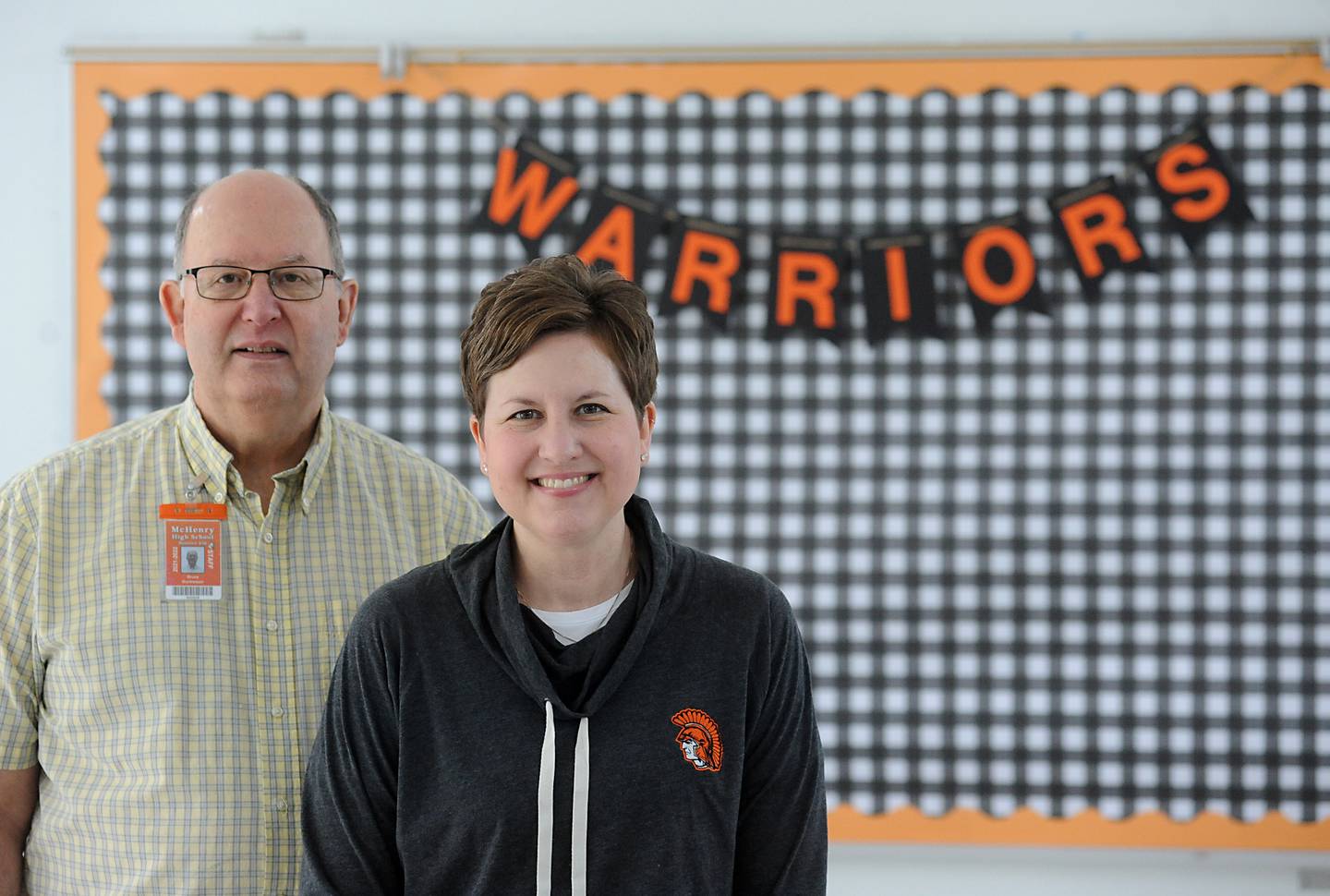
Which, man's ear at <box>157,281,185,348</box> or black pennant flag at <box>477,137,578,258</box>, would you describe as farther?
black pennant flag at <box>477,137,578,258</box>

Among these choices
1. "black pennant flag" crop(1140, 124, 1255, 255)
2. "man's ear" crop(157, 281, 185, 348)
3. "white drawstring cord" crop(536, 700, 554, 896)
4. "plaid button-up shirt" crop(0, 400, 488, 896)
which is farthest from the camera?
"black pennant flag" crop(1140, 124, 1255, 255)

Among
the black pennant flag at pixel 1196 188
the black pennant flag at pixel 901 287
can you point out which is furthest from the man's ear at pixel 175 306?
the black pennant flag at pixel 1196 188

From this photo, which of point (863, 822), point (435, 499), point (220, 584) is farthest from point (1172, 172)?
point (220, 584)

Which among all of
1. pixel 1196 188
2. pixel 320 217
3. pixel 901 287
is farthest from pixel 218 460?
pixel 1196 188

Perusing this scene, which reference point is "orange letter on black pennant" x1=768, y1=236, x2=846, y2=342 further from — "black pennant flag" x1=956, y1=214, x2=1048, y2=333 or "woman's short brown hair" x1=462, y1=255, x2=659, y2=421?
"woman's short brown hair" x1=462, y1=255, x2=659, y2=421

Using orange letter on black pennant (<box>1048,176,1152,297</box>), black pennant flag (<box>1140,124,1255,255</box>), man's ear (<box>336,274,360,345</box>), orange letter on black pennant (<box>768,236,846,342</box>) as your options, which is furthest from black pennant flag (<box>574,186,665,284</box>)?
black pennant flag (<box>1140,124,1255,255</box>)

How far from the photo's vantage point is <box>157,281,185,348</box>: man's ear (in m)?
1.62

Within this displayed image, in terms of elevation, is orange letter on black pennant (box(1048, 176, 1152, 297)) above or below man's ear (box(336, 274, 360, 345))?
above

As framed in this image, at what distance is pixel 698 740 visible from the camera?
1.31m

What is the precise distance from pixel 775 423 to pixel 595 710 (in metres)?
1.55

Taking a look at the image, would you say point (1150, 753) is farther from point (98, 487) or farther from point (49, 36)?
point (49, 36)

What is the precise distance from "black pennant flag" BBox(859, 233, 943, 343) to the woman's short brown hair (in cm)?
146

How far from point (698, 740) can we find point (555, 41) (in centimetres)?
201

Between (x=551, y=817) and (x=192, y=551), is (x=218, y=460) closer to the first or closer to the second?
(x=192, y=551)
